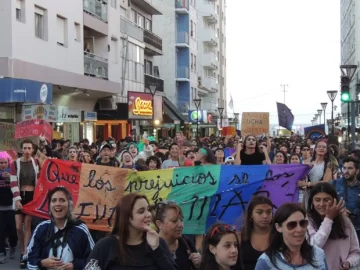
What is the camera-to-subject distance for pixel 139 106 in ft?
114

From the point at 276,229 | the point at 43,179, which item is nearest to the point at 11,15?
the point at 43,179

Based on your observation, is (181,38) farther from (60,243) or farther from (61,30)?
(60,243)

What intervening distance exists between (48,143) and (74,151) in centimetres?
302

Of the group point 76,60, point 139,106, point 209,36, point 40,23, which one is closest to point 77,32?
point 76,60

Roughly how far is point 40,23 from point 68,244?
816 inches

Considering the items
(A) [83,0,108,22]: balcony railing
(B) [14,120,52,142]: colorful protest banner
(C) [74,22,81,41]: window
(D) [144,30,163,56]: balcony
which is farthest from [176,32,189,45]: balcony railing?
(B) [14,120,52,142]: colorful protest banner

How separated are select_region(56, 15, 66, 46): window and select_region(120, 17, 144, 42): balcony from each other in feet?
30.4

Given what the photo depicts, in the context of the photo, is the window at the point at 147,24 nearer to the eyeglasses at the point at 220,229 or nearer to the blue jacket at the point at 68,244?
the blue jacket at the point at 68,244


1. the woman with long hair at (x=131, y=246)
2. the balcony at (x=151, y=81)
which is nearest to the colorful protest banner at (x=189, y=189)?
the woman with long hair at (x=131, y=246)

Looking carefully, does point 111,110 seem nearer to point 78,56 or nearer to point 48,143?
point 78,56

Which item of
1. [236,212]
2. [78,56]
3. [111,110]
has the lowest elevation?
[236,212]

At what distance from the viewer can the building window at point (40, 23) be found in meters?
24.6

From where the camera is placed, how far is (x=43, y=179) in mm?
9977

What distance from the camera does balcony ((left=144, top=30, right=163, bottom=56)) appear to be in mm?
43219
